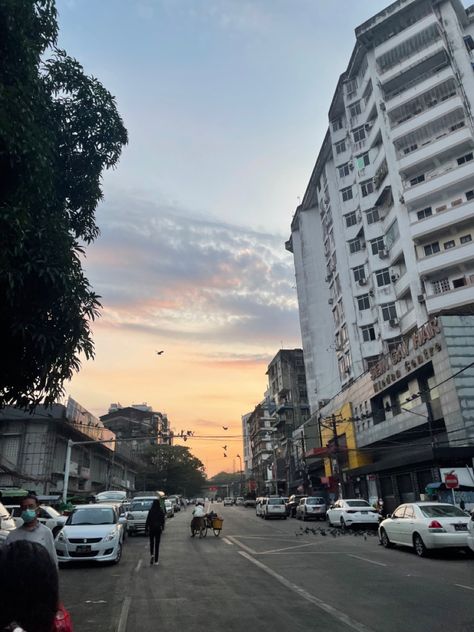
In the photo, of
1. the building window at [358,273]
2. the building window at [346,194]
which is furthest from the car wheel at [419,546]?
the building window at [346,194]

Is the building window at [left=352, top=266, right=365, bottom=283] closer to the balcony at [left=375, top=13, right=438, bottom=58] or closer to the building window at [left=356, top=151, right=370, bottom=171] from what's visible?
the building window at [left=356, top=151, right=370, bottom=171]

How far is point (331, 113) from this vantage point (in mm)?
55125

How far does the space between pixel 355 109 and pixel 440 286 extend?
24304 mm

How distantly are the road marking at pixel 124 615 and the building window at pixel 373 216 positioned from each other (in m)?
42.8

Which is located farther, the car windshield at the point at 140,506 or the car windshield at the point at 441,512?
the car windshield at the point at 140,506

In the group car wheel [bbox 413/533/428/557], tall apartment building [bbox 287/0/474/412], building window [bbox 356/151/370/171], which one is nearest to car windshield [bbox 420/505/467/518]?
car wheel [bbox 413/533/428/557]

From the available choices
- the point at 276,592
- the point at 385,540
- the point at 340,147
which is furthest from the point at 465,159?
the point at 276,592

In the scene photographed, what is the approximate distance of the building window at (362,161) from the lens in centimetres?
4866

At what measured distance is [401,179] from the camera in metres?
41.7

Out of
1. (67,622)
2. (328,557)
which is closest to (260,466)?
(328,557)

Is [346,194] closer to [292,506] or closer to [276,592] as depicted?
[292,506]

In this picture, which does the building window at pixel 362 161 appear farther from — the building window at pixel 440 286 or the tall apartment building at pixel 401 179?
the building window at pixel 440 286

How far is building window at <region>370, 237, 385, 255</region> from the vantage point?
146ft

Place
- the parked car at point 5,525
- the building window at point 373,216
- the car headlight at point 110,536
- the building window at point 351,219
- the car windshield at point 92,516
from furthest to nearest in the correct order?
1. the building window at point 351,219
2. the building window at point 373,216
3. the car windshield at point 92,516
4. the car headlight at point 110,536
5. the parked car at point 5,525
